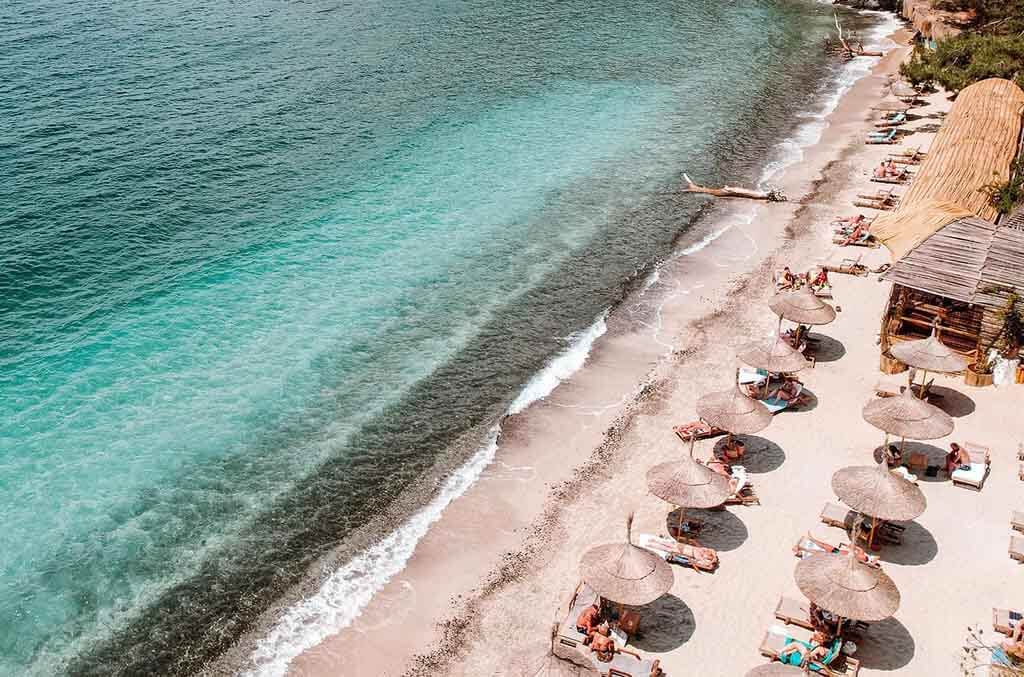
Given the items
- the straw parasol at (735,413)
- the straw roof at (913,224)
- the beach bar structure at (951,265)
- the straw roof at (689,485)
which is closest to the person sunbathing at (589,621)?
the straw roof at (689,485)

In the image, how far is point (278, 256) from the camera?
38.1m

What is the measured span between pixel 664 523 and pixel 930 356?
9.67 meters

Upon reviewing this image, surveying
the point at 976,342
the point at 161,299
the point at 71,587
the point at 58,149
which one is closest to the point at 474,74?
the point at 58,149

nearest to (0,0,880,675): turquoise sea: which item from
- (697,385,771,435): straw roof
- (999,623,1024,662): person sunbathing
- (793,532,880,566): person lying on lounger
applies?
(697,385,771,435): straw roof

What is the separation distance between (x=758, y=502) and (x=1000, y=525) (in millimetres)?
5862

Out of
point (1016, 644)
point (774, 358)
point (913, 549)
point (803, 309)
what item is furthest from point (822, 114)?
point (1016, 644)

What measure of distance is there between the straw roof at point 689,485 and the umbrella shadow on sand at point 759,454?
286 centimetres

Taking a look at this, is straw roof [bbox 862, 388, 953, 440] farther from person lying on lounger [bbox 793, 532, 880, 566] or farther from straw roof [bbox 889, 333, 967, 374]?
person lying on lounger [bbox 793, 532, 880, 566]

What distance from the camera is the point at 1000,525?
21172mm

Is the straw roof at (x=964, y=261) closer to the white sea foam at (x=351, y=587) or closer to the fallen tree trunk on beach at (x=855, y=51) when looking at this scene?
the white sea foam at (x=351, y=587)

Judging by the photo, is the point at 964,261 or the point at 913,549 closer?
the point at 913,549

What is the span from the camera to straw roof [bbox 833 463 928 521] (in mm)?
19719

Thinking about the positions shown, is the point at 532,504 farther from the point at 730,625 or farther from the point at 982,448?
the point at 982,448

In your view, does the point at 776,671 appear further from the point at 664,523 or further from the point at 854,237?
the point at 854,237
